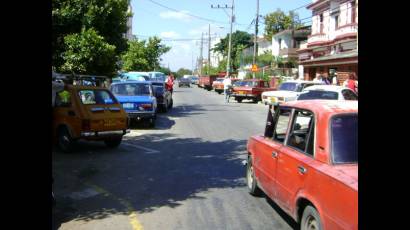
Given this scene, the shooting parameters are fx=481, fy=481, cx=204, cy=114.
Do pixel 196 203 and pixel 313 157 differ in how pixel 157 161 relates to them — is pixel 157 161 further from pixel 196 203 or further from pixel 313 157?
pixel 313 157

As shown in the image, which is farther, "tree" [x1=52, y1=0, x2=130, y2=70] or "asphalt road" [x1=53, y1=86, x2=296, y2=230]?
"tree" [x1=52, y1=0, x2=130, y2=70]

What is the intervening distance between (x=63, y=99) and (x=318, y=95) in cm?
826

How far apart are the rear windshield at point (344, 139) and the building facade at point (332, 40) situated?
25742 millimetres

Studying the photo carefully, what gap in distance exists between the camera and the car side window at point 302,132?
4.98 metres

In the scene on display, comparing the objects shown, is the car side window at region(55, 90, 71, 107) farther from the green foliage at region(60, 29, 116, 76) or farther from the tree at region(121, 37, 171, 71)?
the tree at region(121, 37, 171, 71)

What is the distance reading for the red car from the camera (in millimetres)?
3988

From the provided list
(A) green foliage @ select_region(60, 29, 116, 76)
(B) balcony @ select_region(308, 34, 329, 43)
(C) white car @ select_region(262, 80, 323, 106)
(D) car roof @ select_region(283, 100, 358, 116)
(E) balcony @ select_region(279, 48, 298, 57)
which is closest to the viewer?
(D) car roof @ select_region(283, 100, 358, 116)

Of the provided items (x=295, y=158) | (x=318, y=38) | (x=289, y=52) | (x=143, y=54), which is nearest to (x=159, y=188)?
(x=295, y=158)

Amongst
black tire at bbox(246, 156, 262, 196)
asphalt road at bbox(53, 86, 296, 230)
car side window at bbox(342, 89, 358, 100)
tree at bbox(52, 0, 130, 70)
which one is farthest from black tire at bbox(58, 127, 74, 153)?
car side window at bbox(342, 89, 358, 100)

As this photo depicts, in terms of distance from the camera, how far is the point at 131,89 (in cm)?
1706

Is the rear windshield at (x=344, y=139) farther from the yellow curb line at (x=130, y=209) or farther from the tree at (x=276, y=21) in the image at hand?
the tree at (x=276, y=21)

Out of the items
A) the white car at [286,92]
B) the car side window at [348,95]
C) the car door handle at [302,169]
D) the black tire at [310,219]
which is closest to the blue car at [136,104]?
the car side window at [348,95]

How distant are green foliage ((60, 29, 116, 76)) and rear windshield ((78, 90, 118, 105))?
4457mm

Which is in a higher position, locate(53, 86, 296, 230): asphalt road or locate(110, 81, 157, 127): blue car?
locate(110, 81, 157, 127): blue car
